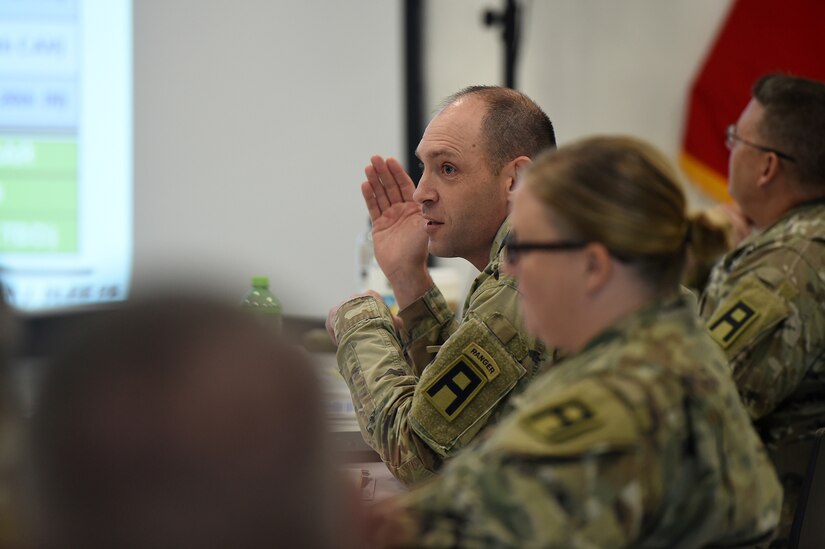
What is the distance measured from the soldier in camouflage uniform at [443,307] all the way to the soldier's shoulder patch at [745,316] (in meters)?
0.46

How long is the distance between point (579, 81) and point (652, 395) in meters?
3.69

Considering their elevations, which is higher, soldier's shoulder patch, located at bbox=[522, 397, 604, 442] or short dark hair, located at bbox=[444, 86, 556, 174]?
short dark hair, located at bbox=[444, 86, 556, 174]

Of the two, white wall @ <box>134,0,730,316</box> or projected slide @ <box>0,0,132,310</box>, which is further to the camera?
white wall @ <box>134,0,730,316</box>

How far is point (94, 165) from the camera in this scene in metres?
3.50

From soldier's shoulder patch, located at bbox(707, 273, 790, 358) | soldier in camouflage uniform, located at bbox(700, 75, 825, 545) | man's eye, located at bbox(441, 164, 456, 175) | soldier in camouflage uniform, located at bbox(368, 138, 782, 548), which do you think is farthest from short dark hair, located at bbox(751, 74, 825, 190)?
soldier in camouflage uniform, located at bbox(368, 138, 782, 548)

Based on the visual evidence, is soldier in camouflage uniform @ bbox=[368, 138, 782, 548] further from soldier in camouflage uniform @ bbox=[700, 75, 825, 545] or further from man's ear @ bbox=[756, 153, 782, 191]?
man's ear @ bbox=[756, 153, 782, 191]

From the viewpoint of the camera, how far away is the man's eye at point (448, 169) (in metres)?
1.92

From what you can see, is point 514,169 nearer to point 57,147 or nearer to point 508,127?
point 508,127

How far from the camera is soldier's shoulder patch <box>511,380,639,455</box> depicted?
0.90 meters

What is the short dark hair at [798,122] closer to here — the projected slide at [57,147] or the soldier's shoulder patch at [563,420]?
the soldier's shoulder patch at [563,420]

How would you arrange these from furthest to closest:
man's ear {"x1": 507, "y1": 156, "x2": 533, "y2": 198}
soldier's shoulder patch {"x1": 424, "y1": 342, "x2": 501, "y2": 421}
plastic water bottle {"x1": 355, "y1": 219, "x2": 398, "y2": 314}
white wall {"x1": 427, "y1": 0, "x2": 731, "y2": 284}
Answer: white wall {"x1": 427, "y1": 0, "x2": 731, "y2": 284} < plastic water bottle {"x1": 355, "y1": 219, "x2": 398, "y2": 314} < man's ear {"x1": 507, "y1": 156, "x2": 533, "y2": 198} < soldier's shoulder patch {"x1": 424, "y1": 342, "x2": 501, "y2": 421}

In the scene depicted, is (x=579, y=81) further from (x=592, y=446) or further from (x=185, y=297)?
(x=185, y=297)

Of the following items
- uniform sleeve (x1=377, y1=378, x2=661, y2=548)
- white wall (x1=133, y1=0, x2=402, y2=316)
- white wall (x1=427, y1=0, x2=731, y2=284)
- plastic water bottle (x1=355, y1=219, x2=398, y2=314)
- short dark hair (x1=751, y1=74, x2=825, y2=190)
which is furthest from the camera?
white wall (x1=427, y1=0, x2=731, y2=284)

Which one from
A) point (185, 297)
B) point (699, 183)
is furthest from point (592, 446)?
point (699, 183)
